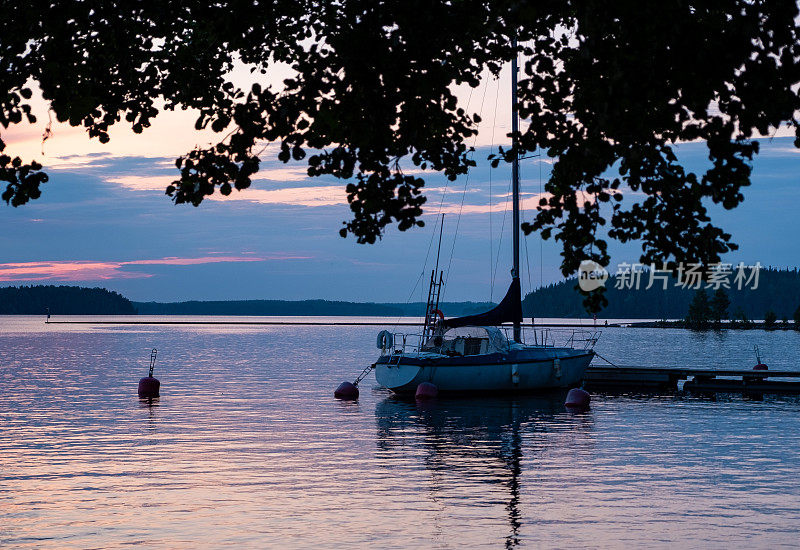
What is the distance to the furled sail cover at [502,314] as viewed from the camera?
4609cm

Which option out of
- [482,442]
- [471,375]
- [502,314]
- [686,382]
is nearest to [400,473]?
[482,442]

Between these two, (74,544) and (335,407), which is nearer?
(74,544)

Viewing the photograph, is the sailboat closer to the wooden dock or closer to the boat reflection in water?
the boat reflection in water

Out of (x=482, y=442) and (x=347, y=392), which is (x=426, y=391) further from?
(x=482, y=442)

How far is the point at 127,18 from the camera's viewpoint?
1288 centimetres

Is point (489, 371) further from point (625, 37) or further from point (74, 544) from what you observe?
point (625, 37)

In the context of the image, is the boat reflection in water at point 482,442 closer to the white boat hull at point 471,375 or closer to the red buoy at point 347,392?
the white boat hull at point 471,375

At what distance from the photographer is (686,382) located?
185 ft

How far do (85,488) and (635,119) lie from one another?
683 inches

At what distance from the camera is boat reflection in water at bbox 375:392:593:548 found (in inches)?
875

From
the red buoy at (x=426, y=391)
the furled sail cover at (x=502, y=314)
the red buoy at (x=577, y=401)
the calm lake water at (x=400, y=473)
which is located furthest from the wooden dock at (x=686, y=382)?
the red buoy at (x=426, y=391)

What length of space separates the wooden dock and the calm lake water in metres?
3.71

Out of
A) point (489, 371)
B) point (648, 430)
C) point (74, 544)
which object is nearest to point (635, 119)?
point (74, 544)

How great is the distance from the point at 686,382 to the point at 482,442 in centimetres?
2739
